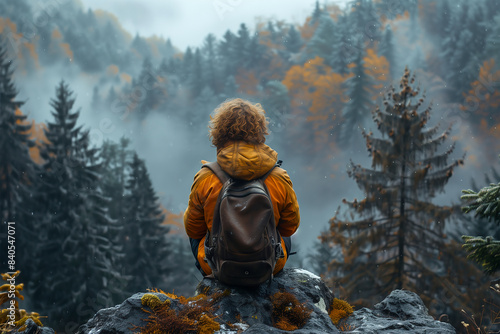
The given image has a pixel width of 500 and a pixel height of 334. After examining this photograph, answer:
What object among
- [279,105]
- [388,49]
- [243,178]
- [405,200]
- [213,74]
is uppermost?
[388,49]

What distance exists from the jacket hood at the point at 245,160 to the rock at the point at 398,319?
135 cm

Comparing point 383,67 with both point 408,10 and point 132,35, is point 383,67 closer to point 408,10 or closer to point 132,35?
point 408,10

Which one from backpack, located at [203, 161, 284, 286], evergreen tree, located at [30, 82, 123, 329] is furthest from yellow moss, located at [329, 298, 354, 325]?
evergreen tree, located at [30, 82, 123, 329]

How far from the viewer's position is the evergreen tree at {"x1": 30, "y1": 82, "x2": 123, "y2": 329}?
19188 millimetres

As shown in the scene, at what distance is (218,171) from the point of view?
341cm

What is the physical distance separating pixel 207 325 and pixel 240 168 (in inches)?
45.0

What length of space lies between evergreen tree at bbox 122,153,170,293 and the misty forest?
11cm

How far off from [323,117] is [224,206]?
183 feet

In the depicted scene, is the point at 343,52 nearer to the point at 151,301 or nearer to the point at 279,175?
the point at 279,175

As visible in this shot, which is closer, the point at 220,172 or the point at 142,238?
the point at 220,172

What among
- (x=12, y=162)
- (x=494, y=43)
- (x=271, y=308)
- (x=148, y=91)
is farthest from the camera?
(x=148, y=91)

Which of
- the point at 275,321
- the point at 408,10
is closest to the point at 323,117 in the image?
the point at 408,10

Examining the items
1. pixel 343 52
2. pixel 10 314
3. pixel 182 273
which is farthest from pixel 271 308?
pixel 343 52

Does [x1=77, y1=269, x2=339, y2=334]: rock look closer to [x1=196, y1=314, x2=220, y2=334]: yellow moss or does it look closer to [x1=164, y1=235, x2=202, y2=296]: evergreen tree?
[x1=196, y1=314, x2=220, y2=334]: yellow moss
